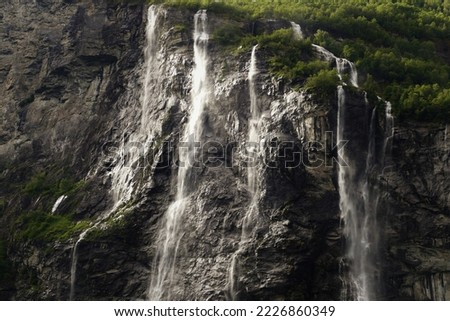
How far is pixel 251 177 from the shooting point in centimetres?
4109

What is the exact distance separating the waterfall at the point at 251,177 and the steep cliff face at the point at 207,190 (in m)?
0.25

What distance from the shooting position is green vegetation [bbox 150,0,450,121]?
43781mm

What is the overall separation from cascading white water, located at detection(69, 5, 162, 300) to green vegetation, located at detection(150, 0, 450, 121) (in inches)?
150

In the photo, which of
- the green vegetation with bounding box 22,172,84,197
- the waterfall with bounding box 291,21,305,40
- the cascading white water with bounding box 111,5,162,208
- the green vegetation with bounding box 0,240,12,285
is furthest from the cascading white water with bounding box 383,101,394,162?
the green vegetation with bounding box 0,240,12,285

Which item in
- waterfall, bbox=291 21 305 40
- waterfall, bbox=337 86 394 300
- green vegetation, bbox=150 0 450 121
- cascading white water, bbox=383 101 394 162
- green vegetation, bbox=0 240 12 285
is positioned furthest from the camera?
waterfall, bbox=291 21 305 40

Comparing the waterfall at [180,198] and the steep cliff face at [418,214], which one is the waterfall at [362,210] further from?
the waterfall at [180,198]

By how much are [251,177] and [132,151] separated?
28.8 feet

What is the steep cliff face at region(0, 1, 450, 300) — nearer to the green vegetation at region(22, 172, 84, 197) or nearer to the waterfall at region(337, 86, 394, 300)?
the green vegetation at region(22, 172, 84, 197)

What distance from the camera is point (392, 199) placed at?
41.0m

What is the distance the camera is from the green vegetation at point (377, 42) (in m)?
43.8

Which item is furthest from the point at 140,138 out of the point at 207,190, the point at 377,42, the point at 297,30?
the point at 377,42

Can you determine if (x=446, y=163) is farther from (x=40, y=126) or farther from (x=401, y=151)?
(x=40, y=126)

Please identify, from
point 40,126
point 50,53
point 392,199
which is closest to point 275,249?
point 392,199

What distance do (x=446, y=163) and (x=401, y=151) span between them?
2.61m
